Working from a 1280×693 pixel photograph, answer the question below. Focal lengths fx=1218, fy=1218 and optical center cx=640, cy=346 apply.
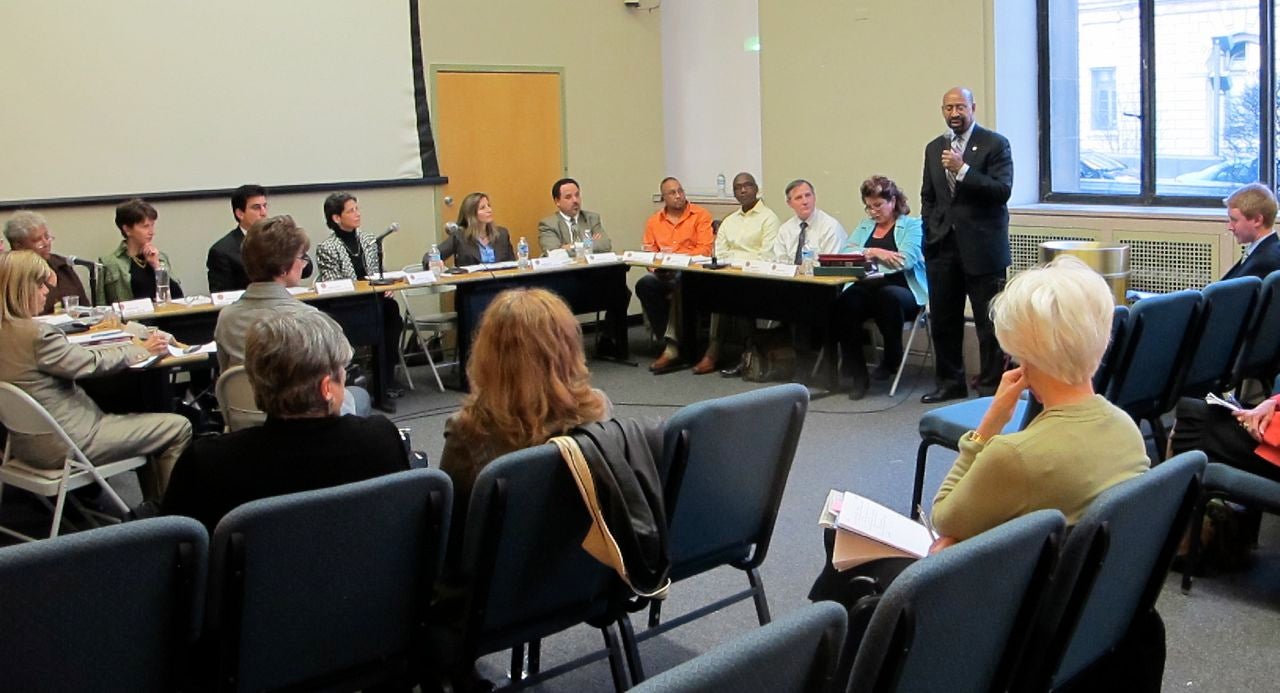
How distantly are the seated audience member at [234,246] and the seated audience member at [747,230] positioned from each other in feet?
8.69

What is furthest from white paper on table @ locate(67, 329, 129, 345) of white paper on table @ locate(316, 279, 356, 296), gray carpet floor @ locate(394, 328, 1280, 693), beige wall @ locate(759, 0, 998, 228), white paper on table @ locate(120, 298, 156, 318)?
beige wall @ locate(759, 0, 998, 228)

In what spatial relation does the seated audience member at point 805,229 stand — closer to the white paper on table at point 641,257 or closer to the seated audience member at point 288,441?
the white paper on table at point 641,257

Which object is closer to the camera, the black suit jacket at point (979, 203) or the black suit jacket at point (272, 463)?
the black suit jacket at point (272, 463)

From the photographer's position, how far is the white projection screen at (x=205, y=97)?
6461mm

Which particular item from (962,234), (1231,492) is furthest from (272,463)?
(962,234)

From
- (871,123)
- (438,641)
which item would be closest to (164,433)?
(438,641)

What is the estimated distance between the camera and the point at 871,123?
7.41 metres

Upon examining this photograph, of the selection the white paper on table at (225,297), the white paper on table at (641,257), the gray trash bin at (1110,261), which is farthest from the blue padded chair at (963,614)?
the white paper on table at (641,257)

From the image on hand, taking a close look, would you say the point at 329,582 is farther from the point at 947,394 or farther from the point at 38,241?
the point at 947,394

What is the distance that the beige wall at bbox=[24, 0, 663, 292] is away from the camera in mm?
7035

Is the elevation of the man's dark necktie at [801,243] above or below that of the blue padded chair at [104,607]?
above

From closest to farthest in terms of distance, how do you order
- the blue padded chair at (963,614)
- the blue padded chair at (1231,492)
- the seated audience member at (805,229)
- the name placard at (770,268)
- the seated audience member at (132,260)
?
the blue padded chair at (963,614) → the blue padded chair at (1231,492) → the seated audience member at (132,260) → the name placard at (770,268) → the seated audience member at (805,229)

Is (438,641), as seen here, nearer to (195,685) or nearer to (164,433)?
(195,685)

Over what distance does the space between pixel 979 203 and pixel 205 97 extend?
4.36m
